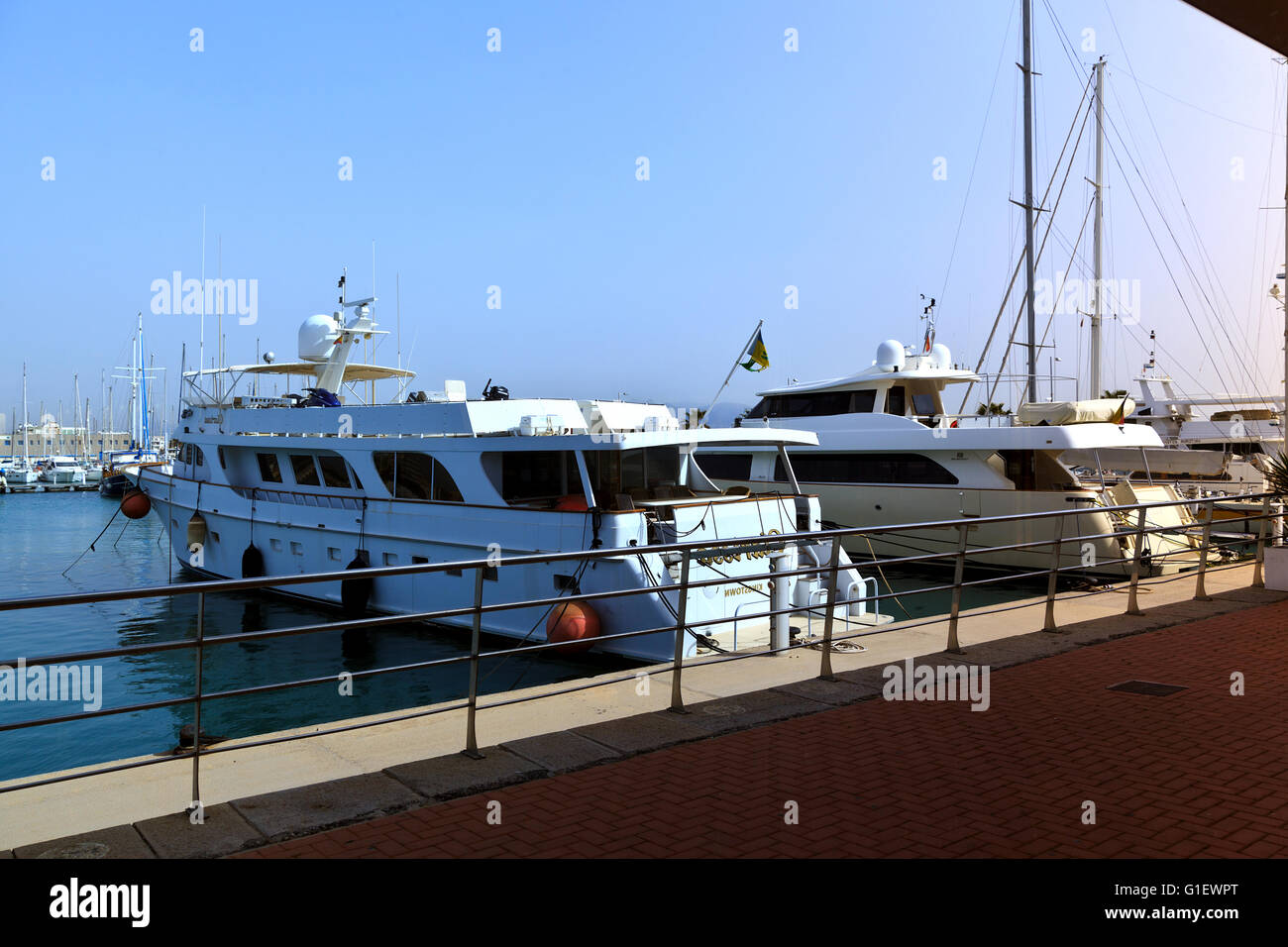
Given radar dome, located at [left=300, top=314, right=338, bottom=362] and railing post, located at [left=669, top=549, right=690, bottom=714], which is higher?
radar dome, located at [left=300, top=314, right=338, bottom=362]

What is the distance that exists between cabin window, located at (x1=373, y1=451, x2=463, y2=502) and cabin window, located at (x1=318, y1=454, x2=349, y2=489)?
1273 millimetres

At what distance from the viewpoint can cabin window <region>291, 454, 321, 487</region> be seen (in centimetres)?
1777

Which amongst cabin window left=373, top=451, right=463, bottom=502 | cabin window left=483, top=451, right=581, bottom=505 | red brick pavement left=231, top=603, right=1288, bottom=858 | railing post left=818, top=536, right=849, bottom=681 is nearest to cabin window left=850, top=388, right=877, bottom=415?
cabin window left=483, top=451, right=581, bottom=505

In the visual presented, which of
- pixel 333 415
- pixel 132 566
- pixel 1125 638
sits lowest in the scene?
pixel 132 566

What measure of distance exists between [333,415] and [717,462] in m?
12.0

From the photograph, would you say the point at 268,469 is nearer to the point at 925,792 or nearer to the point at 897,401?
the point at 897,401

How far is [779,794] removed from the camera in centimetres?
442

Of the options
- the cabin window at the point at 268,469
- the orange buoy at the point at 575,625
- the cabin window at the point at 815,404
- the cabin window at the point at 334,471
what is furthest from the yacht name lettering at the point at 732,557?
the cabin window at the point at 815,404

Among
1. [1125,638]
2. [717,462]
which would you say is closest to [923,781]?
[1125,638]

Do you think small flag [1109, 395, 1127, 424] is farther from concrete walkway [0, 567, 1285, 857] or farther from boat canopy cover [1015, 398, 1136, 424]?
concrete walkway [0, 567, 1285, 857]

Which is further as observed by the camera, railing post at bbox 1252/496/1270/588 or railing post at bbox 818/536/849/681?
railing post at bbox 1252/496/1270/588

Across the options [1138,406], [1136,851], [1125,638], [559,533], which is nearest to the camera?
[1136,851]

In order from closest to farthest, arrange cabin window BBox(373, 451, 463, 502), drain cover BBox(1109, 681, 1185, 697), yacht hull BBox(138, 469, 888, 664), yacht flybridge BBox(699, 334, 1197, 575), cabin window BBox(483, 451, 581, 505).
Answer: drain cover BBox(1109, 681, 1185, 697)
yacht hull BBox(138, 469, 888, 664)
cabin window BBox(483, 451, 581, 505)
cabin window BBox(373, 451, 463, 502)
yacht flybridge BBox(699, 334, 1197, 575)
